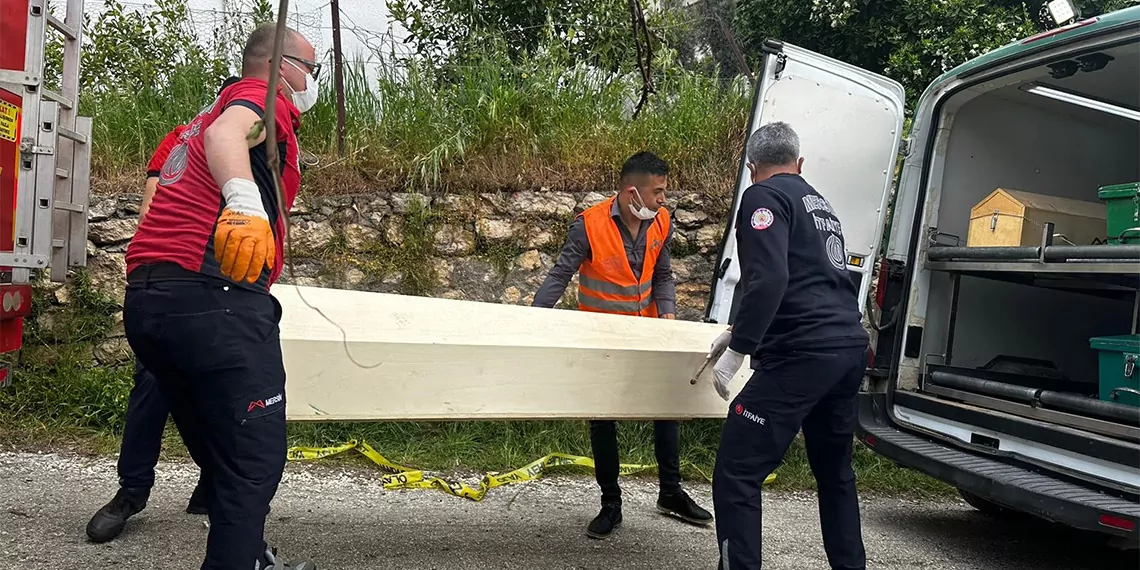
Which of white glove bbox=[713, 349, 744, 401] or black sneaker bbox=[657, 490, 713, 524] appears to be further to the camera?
black sneaker bbox=[657, 490, 713, 524]

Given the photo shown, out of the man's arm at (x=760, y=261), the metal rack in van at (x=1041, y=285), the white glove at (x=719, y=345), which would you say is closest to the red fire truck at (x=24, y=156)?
the white glove at (x=719, y=345)

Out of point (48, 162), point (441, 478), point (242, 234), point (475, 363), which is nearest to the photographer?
point (242, 234)

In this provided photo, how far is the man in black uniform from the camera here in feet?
9.12

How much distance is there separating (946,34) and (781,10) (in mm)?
1680

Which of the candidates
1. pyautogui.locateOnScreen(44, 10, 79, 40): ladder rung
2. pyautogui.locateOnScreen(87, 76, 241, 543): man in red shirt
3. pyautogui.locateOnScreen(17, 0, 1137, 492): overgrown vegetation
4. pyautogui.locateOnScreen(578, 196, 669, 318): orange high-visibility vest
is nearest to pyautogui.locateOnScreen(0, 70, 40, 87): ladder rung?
pyautogui.locateOnScreen(44, 10, 79, 40): ladder rung

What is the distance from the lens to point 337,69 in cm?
572

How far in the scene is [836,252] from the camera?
3039 mm

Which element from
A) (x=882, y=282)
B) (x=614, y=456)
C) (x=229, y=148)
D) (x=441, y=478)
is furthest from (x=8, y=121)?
(x=882, y=282)

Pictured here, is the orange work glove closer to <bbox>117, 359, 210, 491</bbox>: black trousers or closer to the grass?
<bbox>117, 359, 210, 491</bbox>: black trousers

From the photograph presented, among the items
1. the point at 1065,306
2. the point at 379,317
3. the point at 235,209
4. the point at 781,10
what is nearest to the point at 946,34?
the point at 781,10

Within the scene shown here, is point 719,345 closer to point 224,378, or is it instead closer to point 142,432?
point 224,378

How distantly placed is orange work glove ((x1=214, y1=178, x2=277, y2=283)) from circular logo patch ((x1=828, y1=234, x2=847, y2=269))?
182 cm

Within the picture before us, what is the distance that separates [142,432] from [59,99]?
66.3 inches

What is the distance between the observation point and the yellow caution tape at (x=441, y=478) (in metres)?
4.02
